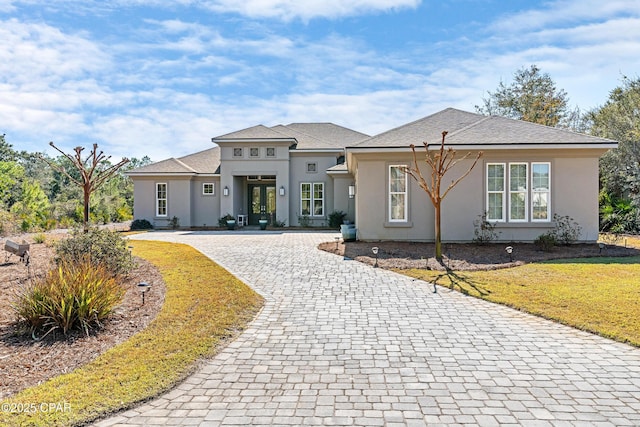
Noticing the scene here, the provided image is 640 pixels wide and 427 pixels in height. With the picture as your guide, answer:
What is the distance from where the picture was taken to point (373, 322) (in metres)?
5.91

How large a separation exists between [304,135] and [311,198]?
16.4ft

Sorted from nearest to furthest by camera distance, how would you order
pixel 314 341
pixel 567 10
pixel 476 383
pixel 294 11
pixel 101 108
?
pixel 476 383 → pixel 314 341 → pixel 294 11 → pixel 567 10 → pixel 101 108

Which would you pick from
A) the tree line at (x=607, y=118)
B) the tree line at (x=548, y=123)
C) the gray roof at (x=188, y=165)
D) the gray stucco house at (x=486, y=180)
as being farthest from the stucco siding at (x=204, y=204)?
the tree line at (x=607, y=118)

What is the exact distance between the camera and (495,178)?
13.6 meters

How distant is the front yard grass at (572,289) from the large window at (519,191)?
2806mm

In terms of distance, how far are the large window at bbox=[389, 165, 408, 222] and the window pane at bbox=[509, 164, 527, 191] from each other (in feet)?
11.9

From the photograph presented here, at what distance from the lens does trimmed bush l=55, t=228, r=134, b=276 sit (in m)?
8.65

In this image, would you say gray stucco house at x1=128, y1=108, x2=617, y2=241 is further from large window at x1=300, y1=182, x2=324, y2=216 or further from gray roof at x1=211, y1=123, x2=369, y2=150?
gray roof at x1=211, y1=123, x2=369, y2=150

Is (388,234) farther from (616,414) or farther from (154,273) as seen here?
(616,414)

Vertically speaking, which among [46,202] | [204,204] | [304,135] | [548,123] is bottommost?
[204,204]

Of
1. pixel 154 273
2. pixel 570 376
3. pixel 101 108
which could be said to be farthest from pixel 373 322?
pixel 101 108

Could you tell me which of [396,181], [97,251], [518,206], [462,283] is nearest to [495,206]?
[518,206]

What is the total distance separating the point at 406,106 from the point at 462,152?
8966mm

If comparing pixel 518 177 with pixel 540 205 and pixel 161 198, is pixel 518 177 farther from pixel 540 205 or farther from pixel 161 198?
pixel 161 198
